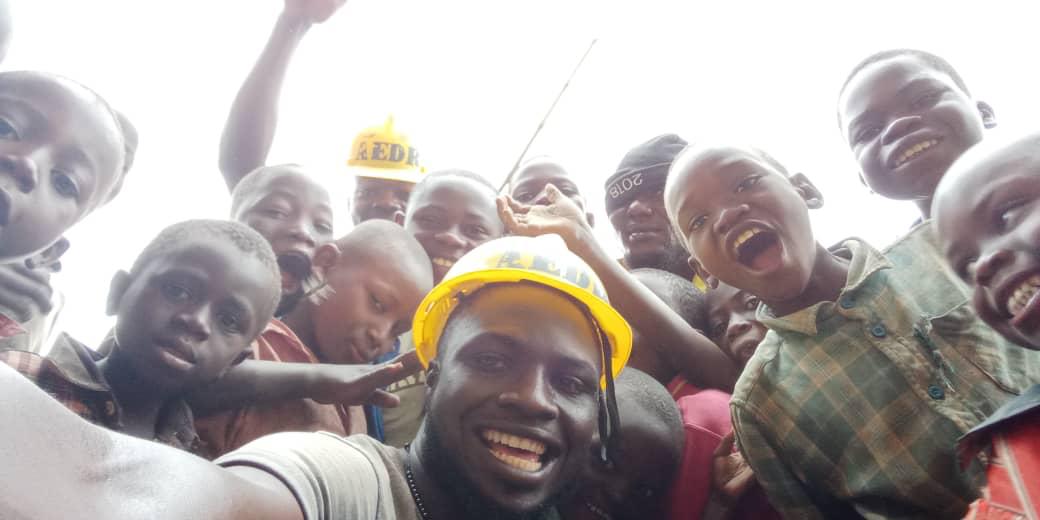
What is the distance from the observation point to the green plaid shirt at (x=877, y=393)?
82.2 inches

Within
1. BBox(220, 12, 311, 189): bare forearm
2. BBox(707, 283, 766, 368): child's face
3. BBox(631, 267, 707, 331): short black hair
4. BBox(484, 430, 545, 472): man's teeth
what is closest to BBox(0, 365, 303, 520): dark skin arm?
BBox(484, 430, 545, 472): man's teeth

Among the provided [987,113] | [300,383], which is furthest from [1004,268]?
[300,383]

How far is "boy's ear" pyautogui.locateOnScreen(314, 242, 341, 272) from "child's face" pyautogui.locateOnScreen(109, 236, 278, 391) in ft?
2.32

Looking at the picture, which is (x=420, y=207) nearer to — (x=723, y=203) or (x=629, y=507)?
(x=723, y=203)

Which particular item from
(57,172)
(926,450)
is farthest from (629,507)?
(57,172)

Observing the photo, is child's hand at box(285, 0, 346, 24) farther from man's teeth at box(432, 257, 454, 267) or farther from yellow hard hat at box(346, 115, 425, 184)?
man's teeth at box(432, 257, 454, 267)

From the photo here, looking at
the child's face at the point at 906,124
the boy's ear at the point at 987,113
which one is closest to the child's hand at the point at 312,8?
the child's face at the point at 906,124

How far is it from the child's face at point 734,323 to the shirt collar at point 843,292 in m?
0.49

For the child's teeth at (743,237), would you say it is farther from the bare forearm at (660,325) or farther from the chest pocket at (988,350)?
the chest pocket at (988,350)

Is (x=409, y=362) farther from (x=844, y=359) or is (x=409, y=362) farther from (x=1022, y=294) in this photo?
(x=1022, y=294)

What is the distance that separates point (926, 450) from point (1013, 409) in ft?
1.71

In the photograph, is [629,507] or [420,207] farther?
[420,207]

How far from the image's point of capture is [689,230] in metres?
2.82

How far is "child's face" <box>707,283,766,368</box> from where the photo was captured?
3080 millimetres
